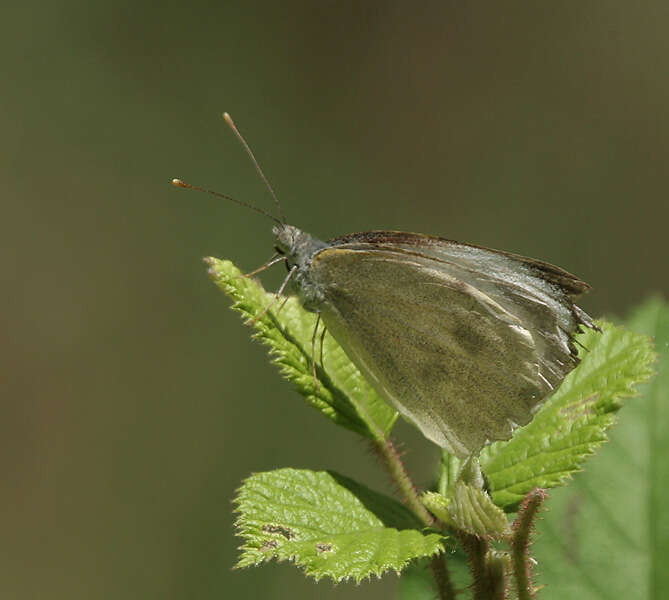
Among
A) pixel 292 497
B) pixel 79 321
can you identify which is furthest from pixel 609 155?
pixel 292 497

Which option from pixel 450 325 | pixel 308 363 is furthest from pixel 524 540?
pixel 450 325

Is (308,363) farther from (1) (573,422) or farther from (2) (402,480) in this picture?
(1) (573,422)

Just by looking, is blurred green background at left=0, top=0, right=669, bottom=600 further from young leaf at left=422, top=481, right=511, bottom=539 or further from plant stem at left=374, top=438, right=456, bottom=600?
young leaf at left=422, top=481, right=511, bottom=539

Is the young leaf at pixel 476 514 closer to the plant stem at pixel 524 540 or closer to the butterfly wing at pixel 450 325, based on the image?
the plant stem at pixel 524 540

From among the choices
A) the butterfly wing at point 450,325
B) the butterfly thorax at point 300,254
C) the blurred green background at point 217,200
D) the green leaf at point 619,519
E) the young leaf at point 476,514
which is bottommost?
the green leaf at point 619,519

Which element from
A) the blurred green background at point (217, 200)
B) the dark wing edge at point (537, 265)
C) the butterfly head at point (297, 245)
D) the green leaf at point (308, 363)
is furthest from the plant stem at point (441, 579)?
the blurred green background at point (217, 200)
